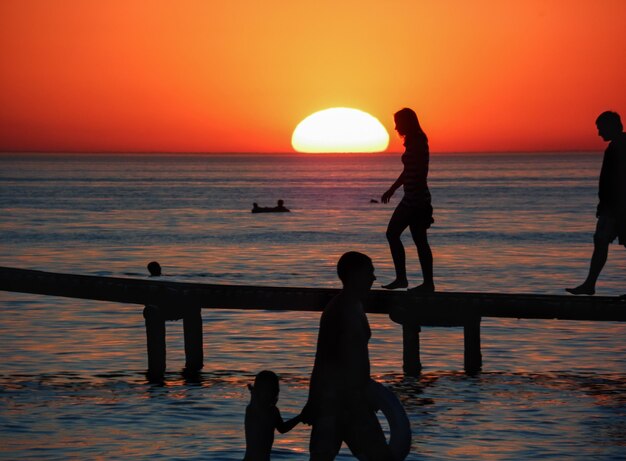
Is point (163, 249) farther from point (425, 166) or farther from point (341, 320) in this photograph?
point (341, 320)

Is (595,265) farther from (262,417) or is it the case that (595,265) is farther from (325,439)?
(325,439)

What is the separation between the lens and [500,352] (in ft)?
69.1

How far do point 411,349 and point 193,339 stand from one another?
10.6ft

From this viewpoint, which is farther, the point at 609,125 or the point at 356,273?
the point at 609,125

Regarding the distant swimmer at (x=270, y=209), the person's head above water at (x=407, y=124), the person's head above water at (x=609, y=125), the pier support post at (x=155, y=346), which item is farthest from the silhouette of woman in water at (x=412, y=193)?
the distant swimmer at (x=270, y=209)

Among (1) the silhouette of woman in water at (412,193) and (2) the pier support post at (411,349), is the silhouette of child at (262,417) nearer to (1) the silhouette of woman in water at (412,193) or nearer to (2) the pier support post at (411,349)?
(1) the silhouette of woman in water at (412,193)

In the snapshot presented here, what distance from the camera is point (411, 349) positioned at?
58.2 feet

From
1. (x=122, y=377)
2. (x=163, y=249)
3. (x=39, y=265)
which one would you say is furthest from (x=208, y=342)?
(x=163, y=249)

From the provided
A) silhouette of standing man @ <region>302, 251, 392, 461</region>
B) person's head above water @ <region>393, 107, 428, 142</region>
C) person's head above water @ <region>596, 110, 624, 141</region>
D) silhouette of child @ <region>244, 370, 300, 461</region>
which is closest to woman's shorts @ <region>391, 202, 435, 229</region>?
person's head above water @ <region>393, 107, 428, 142</region>

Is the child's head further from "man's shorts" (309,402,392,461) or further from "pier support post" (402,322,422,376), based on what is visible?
"pier support post" (402,322,422,376)

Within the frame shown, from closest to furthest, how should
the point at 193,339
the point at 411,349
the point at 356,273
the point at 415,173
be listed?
the point at 356,273
the point at 415,173
the point at 411,349
the point at 193,339

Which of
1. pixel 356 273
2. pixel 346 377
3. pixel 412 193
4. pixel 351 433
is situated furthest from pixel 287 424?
pixel 412 193

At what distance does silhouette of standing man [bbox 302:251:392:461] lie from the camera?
27.9 feet

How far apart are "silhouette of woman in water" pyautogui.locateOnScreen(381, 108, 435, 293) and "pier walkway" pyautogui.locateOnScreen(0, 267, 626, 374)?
86 centimetres
